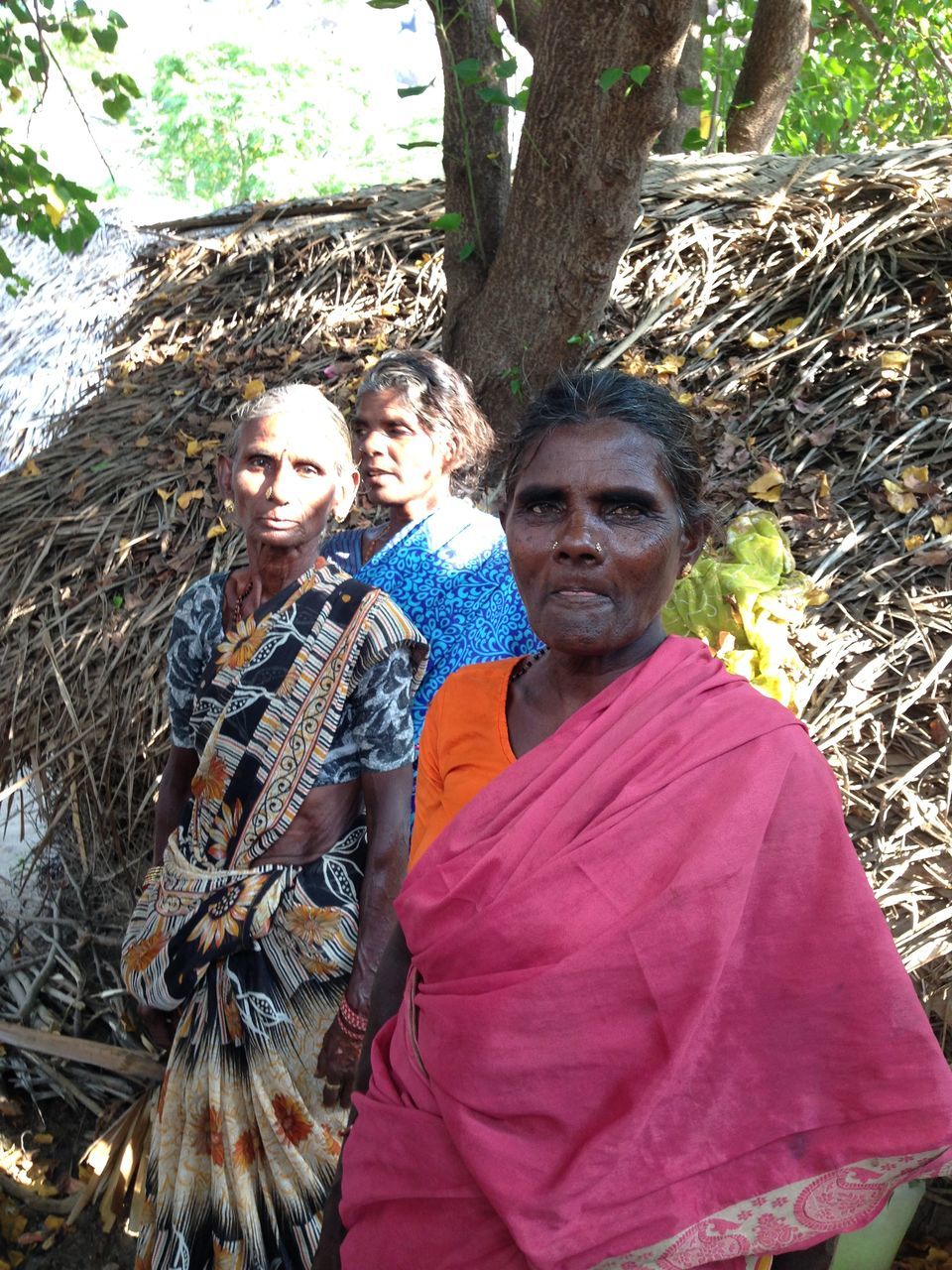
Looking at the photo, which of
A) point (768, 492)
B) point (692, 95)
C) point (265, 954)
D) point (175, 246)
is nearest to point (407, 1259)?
point (265, 954)

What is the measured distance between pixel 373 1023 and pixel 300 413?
1.40 meters

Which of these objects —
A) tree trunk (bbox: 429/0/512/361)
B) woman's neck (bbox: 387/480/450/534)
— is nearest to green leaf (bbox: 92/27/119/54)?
tree trunk (bbox: 429/0/512/361)

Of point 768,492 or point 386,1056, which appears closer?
point 386,1056

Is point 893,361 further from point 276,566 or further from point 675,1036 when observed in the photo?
point 675,1036

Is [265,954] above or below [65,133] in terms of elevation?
below

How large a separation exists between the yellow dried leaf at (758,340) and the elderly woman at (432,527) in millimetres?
1590

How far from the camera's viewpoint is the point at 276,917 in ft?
7.56

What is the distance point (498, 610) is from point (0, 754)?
2.47 meters

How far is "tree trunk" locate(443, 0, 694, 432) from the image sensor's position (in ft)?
11.2

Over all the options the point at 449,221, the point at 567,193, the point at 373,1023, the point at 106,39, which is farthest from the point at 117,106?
the point at 373,1023

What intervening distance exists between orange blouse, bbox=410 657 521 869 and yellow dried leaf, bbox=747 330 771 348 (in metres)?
Result: 3.10

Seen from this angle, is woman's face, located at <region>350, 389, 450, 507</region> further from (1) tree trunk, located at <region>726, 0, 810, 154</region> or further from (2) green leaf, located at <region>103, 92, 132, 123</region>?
(1) tree trunk, located at <region>726, 0, 810, 154</region>

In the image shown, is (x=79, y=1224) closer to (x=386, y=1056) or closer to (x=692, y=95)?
(x=386, y=1056)

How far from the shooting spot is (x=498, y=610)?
289cm
